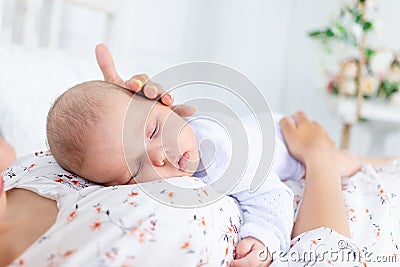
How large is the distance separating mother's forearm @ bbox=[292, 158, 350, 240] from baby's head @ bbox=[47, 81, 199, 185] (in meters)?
0.27

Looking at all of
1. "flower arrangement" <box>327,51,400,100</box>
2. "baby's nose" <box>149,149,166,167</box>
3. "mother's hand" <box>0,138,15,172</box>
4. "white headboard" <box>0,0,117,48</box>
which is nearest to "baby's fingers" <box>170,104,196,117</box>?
"baby's nose" <box>149,149,166,167</box>

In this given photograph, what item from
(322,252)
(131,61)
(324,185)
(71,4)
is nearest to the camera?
(322,252)

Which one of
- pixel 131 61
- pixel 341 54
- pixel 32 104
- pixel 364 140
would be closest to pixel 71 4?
pixel 131 61

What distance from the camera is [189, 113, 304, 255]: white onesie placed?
3.62ft

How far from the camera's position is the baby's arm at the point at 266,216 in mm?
1065

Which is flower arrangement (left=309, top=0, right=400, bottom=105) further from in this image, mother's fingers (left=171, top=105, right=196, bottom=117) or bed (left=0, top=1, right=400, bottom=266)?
mother's fingers (left=171, top=105, right=196, bottom=117)

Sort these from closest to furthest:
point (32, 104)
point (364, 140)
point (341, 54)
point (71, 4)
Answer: point (32, 104), point (71, 4), point (341, 54), point (364, 140)

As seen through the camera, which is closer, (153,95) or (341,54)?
(153,95)

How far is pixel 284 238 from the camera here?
1130 mm

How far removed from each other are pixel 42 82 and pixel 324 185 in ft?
3.19

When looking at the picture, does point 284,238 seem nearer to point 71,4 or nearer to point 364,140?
point 71,4

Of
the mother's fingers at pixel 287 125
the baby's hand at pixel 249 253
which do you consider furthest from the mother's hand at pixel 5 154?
the mother's fingers at pixel 287 125

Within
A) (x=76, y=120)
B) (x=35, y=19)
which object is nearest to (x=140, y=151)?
(x=76, y=120)

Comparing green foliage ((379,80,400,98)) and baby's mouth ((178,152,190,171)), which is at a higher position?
green foliage ((379,80,400,98))
